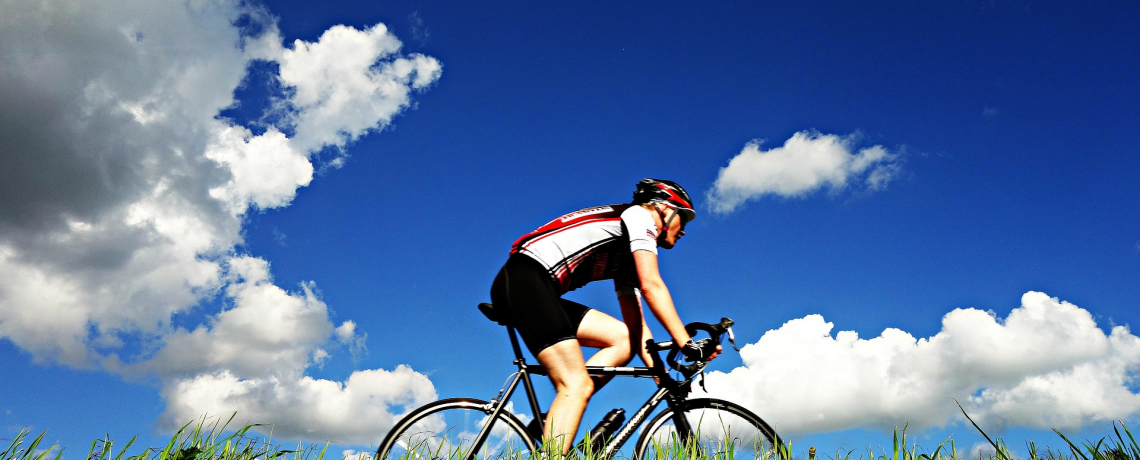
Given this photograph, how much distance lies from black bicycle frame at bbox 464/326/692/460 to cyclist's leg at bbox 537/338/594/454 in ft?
0.59

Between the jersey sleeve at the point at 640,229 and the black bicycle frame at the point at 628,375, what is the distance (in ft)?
2.16

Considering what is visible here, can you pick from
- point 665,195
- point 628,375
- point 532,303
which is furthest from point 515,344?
point 665,195

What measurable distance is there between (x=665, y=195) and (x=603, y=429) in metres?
1.65

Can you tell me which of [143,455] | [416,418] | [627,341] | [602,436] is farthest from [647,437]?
[143,455]

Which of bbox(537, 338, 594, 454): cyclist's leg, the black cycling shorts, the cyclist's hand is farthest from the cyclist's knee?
the cyclist's hand

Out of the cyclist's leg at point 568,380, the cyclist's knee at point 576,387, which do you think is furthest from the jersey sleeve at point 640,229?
the cyclist's knee at point 576,387

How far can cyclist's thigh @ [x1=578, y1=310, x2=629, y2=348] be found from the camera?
452 centimetres

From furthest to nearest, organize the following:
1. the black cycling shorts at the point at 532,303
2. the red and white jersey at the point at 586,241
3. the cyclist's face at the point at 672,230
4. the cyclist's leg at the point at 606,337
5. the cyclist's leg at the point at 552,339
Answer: the cyclist's face at the point at 672,230, the cyclist's leg at the point at 606,337, the red and white jersey at the point at 586,241, the black cycling shorts at the point at 532,303, the cyclist's leg at the point at 552,339

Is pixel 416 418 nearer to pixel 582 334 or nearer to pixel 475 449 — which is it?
pixel 475 449

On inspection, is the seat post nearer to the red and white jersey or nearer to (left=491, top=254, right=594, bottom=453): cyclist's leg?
(left=491, top=254, right=594, bottom=453): cyclist's leg

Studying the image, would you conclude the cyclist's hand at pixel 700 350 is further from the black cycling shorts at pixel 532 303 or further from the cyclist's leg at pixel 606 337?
the black cycling shorts at pixel 532 303

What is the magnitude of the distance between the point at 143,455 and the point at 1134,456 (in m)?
4.62

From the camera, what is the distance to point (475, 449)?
4.18 m

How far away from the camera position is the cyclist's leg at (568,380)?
3969 millimetres
